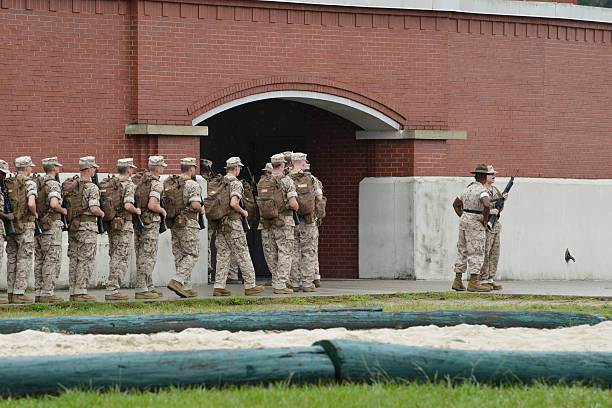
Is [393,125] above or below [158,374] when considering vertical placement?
above

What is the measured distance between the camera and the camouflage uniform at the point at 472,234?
17.9 m

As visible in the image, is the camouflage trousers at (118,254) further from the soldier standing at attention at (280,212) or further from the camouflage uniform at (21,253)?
→ the soldier standing at attention at (280,212)

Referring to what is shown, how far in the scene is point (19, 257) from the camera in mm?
15609

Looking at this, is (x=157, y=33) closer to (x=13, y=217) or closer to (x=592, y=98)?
(x=13, y=217)

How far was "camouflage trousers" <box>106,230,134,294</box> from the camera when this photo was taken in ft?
53.9

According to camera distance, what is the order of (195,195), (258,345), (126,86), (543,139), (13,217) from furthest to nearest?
(543,139) → (126,86) → (195,195) → (13,217) → (258,345)

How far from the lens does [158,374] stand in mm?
8148

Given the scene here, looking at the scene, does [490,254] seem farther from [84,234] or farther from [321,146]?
[84,234]

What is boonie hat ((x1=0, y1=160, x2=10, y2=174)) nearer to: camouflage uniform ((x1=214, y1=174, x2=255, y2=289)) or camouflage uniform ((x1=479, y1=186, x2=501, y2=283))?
camouflage uniform ((x1=214, y1=174, x2=255, y2=289))

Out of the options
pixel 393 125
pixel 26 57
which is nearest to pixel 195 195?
pixel 26 57

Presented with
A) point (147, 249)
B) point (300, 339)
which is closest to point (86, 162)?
point (147, 249)

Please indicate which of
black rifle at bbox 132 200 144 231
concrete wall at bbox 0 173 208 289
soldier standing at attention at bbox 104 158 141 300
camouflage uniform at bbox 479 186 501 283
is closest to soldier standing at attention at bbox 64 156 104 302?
soldier standing at attention at bbox 104 158 141 300

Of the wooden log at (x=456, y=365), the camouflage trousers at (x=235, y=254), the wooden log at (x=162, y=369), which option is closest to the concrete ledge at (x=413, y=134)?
the camouflage trousers at (x=235, y=254)

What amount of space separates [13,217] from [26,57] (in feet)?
12.5
